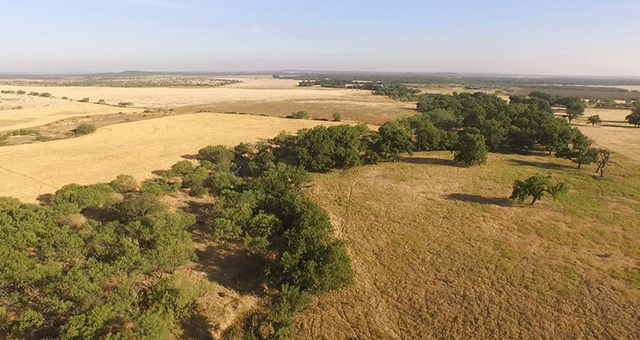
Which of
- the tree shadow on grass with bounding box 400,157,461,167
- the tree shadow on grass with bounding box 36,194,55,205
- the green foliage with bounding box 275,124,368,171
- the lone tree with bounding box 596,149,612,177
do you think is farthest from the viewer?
the tree shadow on grass with bounding box 400,157,461,167

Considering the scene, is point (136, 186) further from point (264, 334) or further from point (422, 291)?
point (422, 291)

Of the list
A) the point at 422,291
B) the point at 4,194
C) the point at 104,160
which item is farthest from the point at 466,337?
the point at 104,160

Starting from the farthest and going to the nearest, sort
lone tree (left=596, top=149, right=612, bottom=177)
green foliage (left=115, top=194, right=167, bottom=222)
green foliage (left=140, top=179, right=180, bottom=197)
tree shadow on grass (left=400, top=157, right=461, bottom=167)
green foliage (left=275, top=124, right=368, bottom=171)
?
tree shadow on grass (left=400, top=157, right=461, bottom=167), green foliage (left=275, top=124, right=368, bottom=171), lone tree (left=596, top=149, right=612, bottom=177), green foliage (left=140, top=179, right=180, bottom=197), green foliage (left=115, top=194, right=167, bottom=222)

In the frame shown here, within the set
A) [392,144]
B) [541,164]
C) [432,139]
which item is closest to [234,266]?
[392,144]

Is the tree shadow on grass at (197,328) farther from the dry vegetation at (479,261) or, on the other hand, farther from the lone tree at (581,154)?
the lone tree at (581,154)

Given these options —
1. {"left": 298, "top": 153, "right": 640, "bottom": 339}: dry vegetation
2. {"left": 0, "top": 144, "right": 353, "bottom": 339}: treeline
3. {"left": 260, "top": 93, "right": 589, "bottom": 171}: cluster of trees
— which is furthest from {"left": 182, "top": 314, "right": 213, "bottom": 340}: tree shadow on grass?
{"left": 260, "top": 93, "right": 589, "bottom": 171}: cluster of trees

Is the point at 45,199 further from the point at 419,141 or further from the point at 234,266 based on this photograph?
the point at 419,141

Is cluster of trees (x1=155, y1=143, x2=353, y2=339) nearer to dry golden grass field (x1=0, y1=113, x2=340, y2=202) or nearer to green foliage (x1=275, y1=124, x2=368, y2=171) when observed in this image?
green foliage (x1=275, y1=124, x2=368, y2=171)
